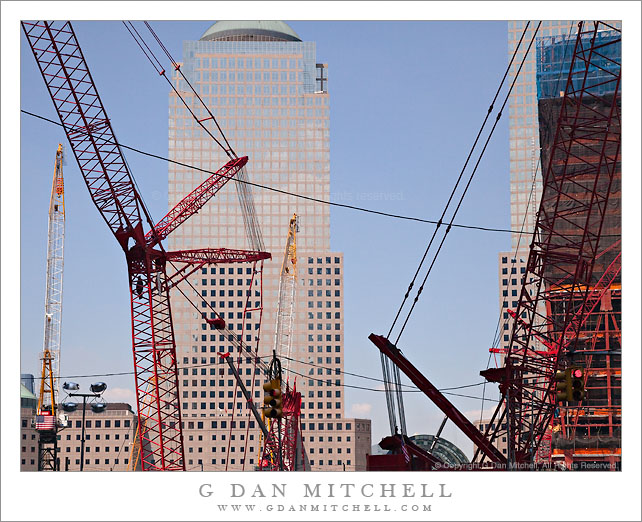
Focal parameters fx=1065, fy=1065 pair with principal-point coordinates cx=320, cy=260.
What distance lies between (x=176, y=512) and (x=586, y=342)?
65.8m

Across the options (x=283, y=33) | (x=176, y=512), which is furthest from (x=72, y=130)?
(x=283, y=33)

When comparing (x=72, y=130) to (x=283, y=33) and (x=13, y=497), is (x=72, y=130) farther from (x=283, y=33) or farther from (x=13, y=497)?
(x=283, y=33)

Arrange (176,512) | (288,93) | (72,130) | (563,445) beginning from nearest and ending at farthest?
1. (176,512)
2. (72,130)
3. (563,445)
4. (288,93)

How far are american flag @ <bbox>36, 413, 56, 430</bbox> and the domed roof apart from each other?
6861 centimetres

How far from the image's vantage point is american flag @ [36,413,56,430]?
4985 inches

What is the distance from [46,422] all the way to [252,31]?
78.5m

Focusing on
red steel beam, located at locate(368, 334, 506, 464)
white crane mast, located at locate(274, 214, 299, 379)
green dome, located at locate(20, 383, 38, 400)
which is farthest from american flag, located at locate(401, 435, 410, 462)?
green dome, located at locate(20, 383, 38, 400)

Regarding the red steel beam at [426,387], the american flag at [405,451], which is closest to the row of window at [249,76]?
the red steel beam at [426,387]

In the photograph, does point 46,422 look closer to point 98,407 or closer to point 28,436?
point 98,407

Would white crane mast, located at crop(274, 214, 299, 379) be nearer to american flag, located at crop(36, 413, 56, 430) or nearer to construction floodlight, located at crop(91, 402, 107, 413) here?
american flag, located at crop(36, 413, 56, 430)

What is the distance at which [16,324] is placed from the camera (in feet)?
124

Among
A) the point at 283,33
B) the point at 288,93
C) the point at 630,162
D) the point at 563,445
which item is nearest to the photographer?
the point at 630,162

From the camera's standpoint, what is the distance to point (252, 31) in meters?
177

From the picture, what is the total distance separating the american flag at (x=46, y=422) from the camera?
127 metres
